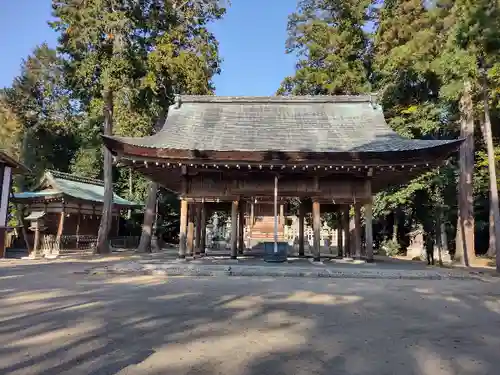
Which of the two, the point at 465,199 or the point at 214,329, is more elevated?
the point at 465,199

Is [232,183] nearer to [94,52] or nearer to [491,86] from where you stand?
[491,86]

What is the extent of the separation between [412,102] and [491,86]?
29.2ft

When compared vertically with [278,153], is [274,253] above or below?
below

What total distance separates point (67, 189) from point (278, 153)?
59.0 ft

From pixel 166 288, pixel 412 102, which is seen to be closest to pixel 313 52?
pixel 412 102

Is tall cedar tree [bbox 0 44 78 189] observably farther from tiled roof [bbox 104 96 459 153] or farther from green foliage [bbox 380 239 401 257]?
green foliage [bbox 380 239 401 257]

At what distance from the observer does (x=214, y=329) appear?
491cm

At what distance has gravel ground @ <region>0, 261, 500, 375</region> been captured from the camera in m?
3.65

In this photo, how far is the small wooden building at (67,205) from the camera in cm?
2377

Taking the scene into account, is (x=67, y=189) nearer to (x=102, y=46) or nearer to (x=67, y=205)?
(x=67, y=205)

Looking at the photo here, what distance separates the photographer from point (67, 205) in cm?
2466

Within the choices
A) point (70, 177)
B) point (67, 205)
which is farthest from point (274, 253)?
point (70, 177)

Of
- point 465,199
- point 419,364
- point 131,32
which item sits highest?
point 131,32

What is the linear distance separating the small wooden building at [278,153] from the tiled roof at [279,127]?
0.03m
